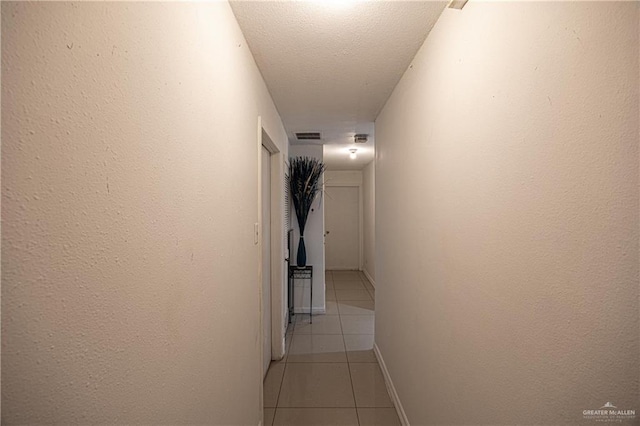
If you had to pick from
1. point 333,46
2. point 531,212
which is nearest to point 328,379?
point 531,212

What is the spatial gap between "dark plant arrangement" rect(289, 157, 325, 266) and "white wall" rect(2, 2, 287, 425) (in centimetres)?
271

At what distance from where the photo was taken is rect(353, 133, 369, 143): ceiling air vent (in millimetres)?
3732

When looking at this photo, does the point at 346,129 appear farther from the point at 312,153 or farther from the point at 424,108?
the point at 424,108

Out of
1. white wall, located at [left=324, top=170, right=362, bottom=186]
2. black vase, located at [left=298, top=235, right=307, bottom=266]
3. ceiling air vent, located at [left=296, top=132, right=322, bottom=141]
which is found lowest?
black vase, located at [left=298, top=235, right=307, bottom=266]

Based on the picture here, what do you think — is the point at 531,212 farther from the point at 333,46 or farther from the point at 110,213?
the point at 333,46

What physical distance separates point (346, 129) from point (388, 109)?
40.0 inches

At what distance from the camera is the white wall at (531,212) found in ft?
2.05

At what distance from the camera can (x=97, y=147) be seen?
0.55m

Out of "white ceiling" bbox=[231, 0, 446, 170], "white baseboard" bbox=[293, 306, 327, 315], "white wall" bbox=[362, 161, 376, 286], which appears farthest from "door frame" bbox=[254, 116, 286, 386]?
"white wall" bbox=[362, 161, 376, 286]

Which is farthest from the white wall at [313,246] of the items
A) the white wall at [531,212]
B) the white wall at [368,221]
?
the white wall at [531,212]

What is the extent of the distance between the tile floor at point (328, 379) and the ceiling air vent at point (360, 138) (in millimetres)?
2302

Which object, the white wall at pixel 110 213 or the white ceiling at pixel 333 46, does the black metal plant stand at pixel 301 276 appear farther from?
the white wall at pixel 110 213

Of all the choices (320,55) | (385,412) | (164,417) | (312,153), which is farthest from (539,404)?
(312,153)

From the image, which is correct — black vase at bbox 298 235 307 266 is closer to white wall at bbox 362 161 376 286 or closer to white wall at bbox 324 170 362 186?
white wall at bbox 362 161 376 286
